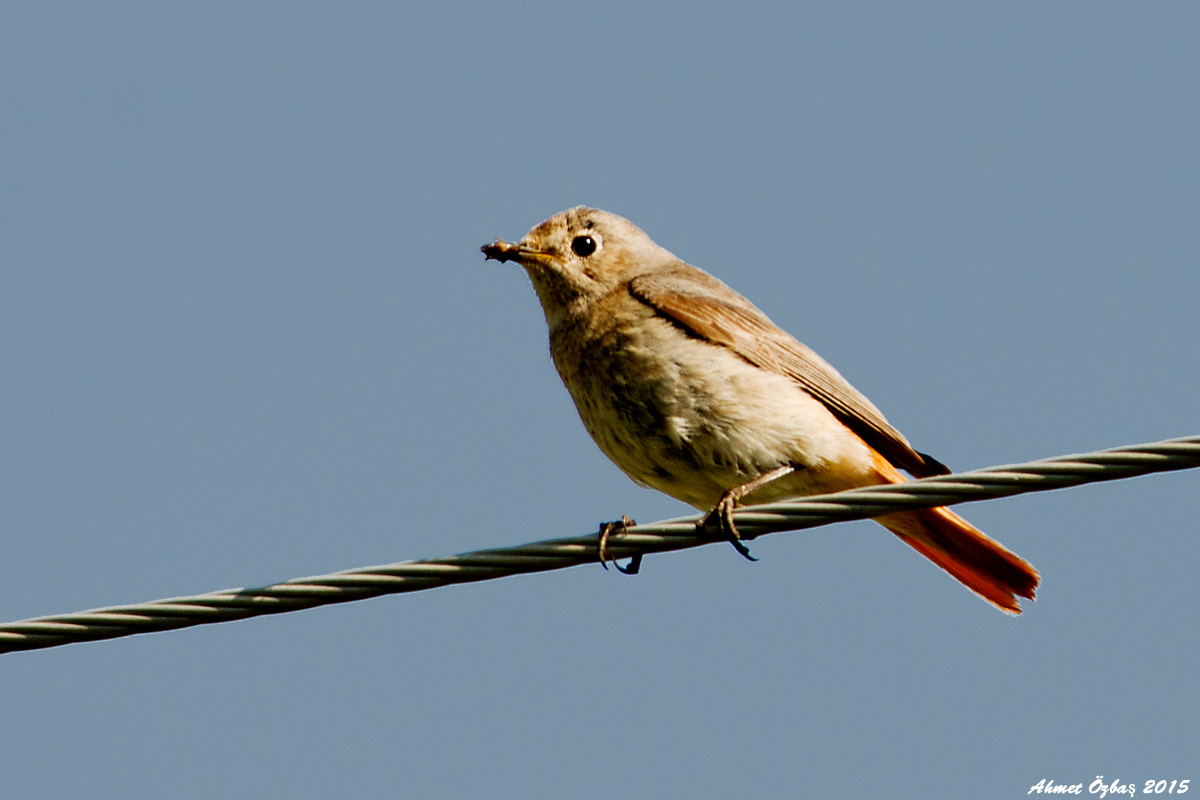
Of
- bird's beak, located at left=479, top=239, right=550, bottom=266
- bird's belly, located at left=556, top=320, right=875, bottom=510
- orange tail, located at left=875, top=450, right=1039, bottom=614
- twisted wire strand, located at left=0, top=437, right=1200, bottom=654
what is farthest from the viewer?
bird's beak, located at left=479, top=239, right=550, bottom=266

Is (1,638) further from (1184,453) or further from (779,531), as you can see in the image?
(1184,453)

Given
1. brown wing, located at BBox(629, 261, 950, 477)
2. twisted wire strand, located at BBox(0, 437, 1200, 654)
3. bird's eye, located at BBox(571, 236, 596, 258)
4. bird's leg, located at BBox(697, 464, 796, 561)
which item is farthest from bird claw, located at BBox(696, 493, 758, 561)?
bird's eye, located at BBox(571, 236, 596, 258)

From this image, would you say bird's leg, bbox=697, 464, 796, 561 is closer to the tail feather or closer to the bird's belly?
the bird's belly

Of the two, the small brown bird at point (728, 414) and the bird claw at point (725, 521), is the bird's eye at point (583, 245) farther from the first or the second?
the bird claw at point (725, 521)

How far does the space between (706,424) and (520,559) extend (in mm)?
1888

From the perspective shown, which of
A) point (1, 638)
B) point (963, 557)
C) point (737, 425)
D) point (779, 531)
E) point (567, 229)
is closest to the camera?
point (1, 638)

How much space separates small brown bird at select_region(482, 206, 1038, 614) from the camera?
6.44m

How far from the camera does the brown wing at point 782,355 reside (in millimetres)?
6789

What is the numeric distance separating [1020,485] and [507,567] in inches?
67.8

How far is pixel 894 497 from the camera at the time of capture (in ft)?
15.0

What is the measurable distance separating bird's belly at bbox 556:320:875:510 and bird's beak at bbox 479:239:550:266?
3.62ft

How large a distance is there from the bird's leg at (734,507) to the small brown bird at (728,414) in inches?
0.4

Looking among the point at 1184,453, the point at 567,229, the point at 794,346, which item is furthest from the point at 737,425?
the point at 1184,453

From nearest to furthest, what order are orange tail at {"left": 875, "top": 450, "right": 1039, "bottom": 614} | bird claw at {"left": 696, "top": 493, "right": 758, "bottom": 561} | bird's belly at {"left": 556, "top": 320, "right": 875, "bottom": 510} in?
1. bird claw at {"left": 696, "top": 493, "right": 758, "bottom": 561}
2. bird's belly at {"left": 556, "top": 320, "right": 875, "bottom": 510}
3. orange tail at {"left": 875, "top": 450, "right": 1039, "bottom": 614}
